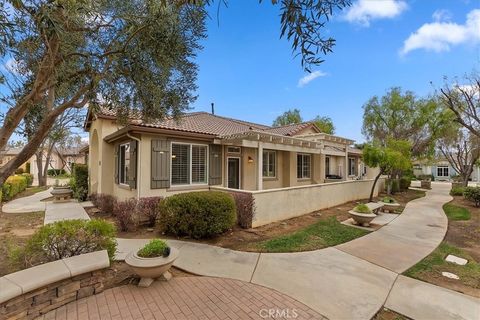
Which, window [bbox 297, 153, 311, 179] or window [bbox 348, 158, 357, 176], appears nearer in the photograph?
window [bbox 297, 153, 311, 179]

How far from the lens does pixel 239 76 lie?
13453 mm

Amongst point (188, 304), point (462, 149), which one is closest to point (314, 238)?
point (188, 304)

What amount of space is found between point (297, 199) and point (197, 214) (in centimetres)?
496

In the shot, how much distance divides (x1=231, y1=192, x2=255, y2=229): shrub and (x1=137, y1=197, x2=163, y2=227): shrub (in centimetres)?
267

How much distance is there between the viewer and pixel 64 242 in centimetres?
425

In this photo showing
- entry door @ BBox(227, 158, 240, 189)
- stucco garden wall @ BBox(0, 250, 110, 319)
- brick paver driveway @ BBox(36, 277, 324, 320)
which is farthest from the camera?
entry door @ BBox(227, 158, 240, 189)

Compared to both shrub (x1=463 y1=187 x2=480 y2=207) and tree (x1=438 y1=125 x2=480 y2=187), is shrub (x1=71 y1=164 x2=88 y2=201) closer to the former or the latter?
shrub (x1=463 y1=187 x2=480 y2=207)

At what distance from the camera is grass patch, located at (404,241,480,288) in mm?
4979

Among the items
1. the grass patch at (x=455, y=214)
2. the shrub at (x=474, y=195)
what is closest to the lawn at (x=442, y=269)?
the grass patch at (x=455, y=214)

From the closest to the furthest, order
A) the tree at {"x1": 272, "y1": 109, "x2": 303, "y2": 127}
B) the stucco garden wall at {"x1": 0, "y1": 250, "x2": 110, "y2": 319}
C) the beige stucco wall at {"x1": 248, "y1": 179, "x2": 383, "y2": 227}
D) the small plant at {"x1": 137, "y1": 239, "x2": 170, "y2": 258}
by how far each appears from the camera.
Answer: the stucco garden wall at {"x1": 0, "y1": 250, "x2": 110, "y2": 319} < the small plant at {"x1": 137, "y1": 239, "x2": 170, "y2": 258} < the beige stucco wall at {"x1": 248, "y1": 179, "x2": 383, "y2": 227} < the tree at {"x1": 272, "y1": 109, "x2": 303, "y2": 127}

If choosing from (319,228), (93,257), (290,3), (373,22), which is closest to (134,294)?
(93,257)

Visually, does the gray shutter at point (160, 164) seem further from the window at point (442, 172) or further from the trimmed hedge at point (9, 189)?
the window at point (442, 172)

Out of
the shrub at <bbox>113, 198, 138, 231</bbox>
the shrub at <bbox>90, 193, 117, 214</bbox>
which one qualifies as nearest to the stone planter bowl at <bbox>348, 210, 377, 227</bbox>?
the shrub at <bbox>113, 198, 138, 231</bbox>

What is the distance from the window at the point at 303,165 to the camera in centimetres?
1639
